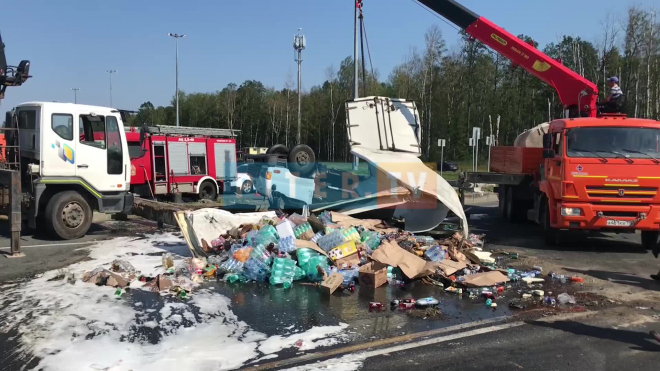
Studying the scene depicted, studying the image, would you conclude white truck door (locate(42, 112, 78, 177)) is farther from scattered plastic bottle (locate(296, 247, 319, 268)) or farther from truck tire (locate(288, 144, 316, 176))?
truck tire (locate(288, 144, 316, 176))

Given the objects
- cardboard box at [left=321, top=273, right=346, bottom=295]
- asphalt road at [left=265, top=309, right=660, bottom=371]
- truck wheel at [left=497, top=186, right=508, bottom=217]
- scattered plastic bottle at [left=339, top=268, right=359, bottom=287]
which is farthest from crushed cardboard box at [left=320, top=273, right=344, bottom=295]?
truck wheel at [left=497, top=186, right=508, bottom=217]

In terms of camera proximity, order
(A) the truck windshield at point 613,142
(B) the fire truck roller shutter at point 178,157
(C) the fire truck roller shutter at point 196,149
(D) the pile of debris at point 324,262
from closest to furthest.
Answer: (D) the pile of debris at point 324,262 → (A) the truck windshield at point 613,142 → (B) the fire truck roller shutter at point 178,157 → (C) the fire truck roller shutter at point 196,149

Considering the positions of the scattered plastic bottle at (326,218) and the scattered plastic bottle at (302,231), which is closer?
the scattered plastic bottle at (302,231)

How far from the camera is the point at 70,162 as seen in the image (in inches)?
411

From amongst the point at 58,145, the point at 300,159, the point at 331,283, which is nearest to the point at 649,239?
the point at 331,283

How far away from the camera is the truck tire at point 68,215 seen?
1022 centimetres

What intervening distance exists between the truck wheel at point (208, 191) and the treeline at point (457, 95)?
15632 millimetres

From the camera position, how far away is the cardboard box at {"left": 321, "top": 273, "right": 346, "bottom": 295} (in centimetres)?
699

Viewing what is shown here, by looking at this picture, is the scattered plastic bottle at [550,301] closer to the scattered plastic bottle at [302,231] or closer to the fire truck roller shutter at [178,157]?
the scattered plastic bottle at [302,231]

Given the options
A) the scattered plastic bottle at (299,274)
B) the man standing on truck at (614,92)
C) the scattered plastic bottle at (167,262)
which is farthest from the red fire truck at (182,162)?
the man standing on truck at (614,92)

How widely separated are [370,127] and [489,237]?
381 cm

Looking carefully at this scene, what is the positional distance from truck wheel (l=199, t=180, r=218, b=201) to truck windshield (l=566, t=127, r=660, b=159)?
13.7 m

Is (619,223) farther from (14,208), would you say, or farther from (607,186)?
(14,208)

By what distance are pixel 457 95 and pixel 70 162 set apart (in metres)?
43.3
